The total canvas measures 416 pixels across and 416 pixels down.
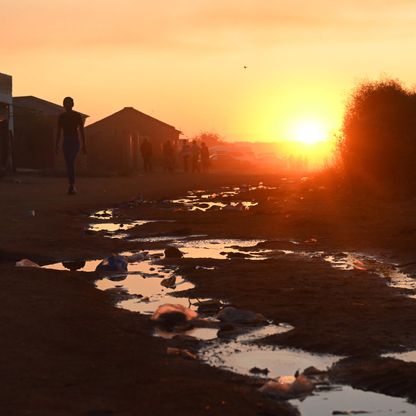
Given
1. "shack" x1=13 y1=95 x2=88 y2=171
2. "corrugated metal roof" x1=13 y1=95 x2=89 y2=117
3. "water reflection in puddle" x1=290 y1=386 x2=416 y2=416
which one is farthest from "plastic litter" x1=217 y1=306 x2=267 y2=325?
"corrugated metal roof" x1=13 y1=95 x2=89 y2=117

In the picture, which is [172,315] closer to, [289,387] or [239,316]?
[239,316]

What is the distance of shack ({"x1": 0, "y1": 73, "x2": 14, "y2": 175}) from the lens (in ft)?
115

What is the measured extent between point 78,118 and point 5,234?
8174 mm

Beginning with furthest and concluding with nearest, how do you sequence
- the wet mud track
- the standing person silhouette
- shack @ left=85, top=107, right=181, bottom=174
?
shack @ left=85, top=107, right=181, bottom=174, the standing person silhouette, the wet mud track

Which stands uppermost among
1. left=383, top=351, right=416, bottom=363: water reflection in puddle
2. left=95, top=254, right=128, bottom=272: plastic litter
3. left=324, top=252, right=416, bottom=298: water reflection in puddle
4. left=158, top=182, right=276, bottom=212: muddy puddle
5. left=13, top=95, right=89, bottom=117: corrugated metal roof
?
left=13, top=95, right=89, bottom=117: corrugated metal roof

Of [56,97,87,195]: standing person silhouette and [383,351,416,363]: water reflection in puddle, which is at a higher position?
[56,97,87,195]: standing person silhouette

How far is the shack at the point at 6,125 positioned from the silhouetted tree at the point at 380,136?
1355 cm

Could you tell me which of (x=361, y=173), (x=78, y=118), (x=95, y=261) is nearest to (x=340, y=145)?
(x=361, y=173)

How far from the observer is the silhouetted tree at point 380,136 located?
939 inches

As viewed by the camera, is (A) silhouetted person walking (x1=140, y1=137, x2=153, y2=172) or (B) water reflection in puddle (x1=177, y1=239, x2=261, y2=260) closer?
(B) water reflection in puddle (x1=177, y1=239, x2=261, y2=260)

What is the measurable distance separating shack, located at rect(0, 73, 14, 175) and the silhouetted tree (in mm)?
13547

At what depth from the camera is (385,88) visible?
2505 cm

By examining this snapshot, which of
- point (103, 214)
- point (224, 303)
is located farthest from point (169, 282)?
point (103, 214)

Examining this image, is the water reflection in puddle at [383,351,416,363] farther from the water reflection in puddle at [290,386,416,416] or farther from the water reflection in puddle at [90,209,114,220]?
the water reflection in puddle at [90,209,114,220]
